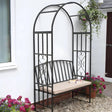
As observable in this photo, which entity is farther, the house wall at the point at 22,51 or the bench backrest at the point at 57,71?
the bench backrest at the point at 57,71

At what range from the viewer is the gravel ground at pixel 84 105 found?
4305mm

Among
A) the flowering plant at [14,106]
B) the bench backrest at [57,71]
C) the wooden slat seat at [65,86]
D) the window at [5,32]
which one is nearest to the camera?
the flowering plant at [14,106]

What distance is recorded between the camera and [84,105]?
4.57m

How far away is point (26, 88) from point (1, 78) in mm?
601

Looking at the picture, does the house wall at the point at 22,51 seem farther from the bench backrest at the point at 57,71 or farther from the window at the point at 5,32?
the bench backrest at the point at 57,71

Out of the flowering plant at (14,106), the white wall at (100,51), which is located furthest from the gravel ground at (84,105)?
the white wall at (100,51)

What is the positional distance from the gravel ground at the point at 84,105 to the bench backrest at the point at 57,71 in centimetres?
51

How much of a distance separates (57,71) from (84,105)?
2.94 ft

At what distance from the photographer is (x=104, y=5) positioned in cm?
660

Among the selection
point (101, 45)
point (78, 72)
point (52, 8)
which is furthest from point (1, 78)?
point (101, 45)

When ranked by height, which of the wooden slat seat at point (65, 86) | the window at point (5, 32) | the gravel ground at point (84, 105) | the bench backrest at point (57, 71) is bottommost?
the gravel ground at point (84, 105)

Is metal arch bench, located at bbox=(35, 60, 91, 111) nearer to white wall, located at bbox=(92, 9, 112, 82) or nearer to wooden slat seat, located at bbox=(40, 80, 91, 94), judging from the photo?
wooden slat seat, located at bbox=(40, 80, 91, 94)

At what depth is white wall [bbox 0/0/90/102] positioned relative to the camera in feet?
12.5

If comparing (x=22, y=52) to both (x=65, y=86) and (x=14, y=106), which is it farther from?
(x=14, y=106)
